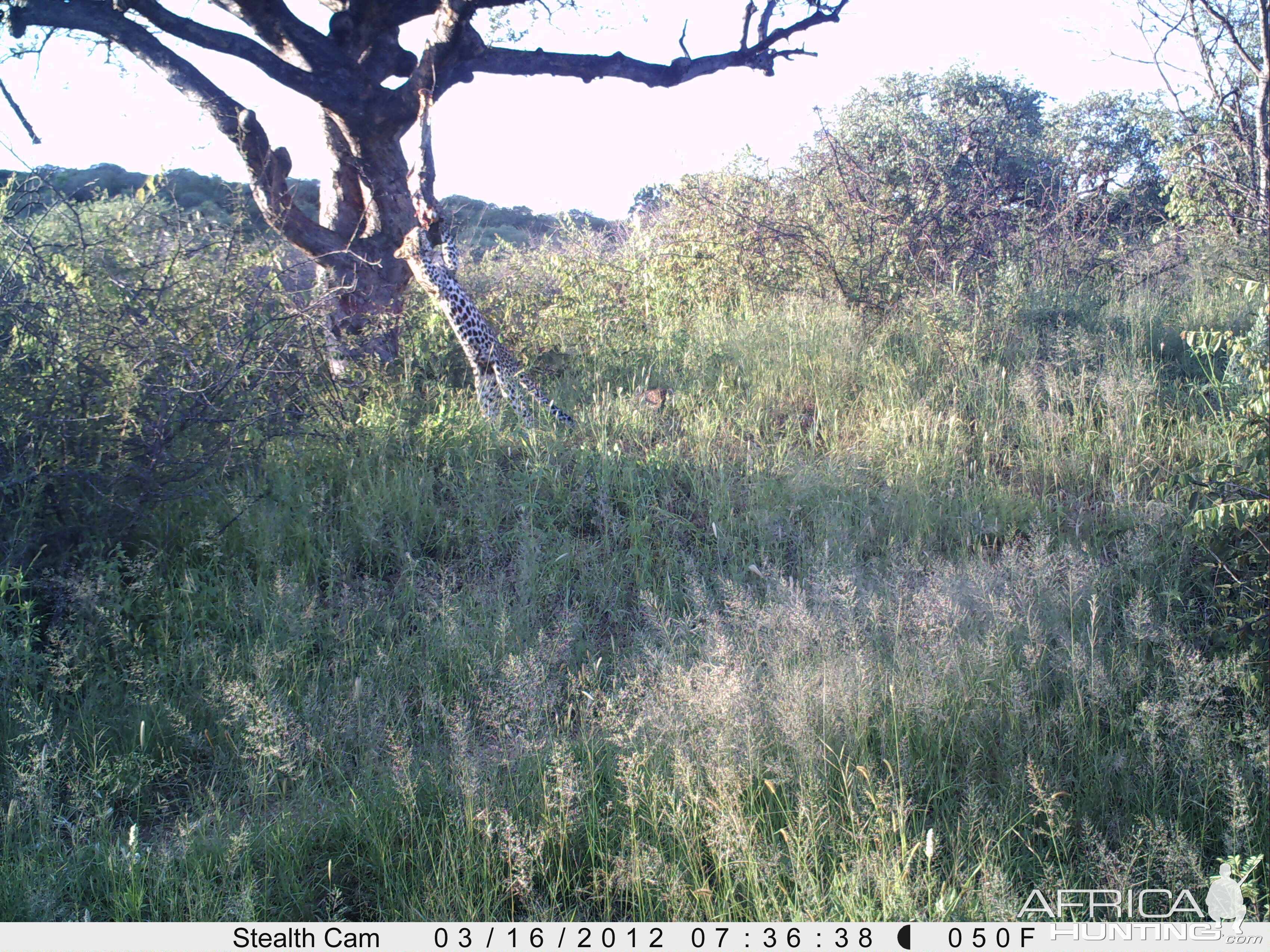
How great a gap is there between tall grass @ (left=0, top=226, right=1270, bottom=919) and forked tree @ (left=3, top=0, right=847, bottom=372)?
2.53 m

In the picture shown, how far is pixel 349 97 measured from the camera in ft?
25.3

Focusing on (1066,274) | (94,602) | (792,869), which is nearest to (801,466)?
(792,869)

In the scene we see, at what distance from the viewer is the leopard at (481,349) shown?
6.32 m

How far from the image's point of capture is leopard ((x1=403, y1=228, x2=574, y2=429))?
6324 mm

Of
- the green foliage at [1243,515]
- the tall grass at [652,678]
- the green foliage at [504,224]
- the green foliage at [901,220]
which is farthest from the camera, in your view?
the green foliage at [504,224]

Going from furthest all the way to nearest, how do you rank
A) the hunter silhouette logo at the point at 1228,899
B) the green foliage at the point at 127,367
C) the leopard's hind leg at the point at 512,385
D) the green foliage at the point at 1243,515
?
the leopard's hind leg at the point at 512,385, the green foliage at the point at 127,367, the green foliage at the point at 1243,515, the hunter silhouette logo at the point at 1228,899

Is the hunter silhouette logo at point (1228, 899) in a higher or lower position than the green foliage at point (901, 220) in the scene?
lower

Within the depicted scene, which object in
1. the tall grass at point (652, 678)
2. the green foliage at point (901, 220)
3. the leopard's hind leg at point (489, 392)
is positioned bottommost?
the tall grass at point (652, 678)

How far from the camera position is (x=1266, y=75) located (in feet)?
16.8

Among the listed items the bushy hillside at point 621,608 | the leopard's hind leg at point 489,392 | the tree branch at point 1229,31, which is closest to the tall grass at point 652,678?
the bushy hillside at point 621,608

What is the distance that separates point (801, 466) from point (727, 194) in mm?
4456

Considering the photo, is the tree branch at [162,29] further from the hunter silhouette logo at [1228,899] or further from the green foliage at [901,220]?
the hunter silhouette logo at [1228,899]

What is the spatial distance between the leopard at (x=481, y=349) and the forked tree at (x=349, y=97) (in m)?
0.18

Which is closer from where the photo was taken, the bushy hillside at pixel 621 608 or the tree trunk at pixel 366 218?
the bushy hillside at pixel 621 608
